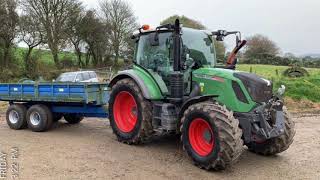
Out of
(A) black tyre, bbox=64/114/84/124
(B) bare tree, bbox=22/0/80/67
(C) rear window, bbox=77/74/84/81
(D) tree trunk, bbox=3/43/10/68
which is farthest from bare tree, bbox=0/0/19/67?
(A) black tyre, bbox=64/114/84/124

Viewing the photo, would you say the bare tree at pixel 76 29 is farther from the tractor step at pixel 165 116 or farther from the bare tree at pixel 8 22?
the tractor step at pixel 165 116

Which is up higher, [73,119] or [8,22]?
[8,22]

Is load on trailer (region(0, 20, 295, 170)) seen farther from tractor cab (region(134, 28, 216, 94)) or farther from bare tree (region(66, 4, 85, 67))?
bare tree (region(66, 4, 85, 67))

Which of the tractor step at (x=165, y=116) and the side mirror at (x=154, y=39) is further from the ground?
the side mirror at (x=154, y=39)

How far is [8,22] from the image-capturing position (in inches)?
1114

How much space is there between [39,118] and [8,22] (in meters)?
19.2

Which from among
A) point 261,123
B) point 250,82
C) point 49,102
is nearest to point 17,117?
point 49,102

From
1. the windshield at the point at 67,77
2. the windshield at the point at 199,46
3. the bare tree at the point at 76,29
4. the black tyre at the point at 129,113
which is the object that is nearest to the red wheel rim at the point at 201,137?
the black tyre at the point at 129,113

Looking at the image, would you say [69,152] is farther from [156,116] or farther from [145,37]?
[145,37]

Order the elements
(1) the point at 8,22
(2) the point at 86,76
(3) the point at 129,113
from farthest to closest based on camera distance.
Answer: (1) the point at 8,22, (2) the point at 86,76, (3) the point at 129,113

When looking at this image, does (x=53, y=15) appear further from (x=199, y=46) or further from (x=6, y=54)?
(x=199, y=46)

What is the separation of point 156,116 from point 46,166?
2306 millimetres

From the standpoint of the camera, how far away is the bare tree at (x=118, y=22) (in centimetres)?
4028

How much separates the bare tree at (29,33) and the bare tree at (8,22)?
2.16 feet
